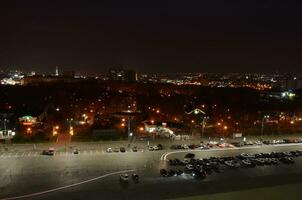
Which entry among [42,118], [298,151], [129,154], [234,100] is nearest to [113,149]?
[129,154]

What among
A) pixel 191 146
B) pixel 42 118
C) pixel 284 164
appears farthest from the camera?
pixel 42 118

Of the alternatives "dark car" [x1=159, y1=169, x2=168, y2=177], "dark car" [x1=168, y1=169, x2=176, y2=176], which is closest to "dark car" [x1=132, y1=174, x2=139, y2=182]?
"dark car" [x1=159, y1=169, x2=168, y2=177]

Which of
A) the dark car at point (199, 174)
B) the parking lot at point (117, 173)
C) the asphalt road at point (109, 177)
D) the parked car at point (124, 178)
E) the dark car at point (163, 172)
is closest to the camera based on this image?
the asphalt road at point (109, 177)

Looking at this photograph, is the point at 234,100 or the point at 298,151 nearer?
the point at 298,151

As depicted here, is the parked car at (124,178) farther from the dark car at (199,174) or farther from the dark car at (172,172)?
the dark car at (199,174)

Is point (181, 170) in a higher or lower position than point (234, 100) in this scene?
lower

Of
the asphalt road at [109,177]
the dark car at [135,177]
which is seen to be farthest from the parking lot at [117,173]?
the dark car at [135,177]

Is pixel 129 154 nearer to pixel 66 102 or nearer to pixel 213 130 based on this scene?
pixel 213 130

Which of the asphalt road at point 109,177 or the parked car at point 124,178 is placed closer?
the asphalt road at point 109,177
